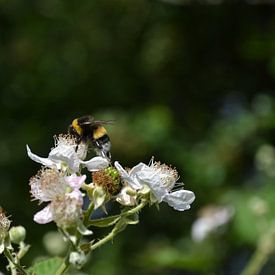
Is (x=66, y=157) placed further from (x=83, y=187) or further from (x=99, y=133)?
(x=99, y=133)

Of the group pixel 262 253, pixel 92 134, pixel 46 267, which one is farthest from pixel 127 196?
pixel 262 253

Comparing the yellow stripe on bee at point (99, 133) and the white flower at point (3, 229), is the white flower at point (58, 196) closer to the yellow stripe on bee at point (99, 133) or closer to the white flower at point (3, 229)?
the white flower at point (3, 229)

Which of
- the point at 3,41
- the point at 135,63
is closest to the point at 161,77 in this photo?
the point at 135,63

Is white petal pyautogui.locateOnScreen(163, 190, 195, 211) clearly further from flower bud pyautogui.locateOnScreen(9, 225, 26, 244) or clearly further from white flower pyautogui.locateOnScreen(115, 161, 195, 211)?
flower bud pyautogui.locateOnScreen(9, 225, 26, 244)

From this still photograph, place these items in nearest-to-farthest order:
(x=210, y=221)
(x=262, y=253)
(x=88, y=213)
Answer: (x=88, y=213) < (x=262, y=253) < (x=210, y=221)

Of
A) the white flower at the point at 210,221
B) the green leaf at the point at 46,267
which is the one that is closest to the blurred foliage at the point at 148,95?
the white flower at the point at 210,221

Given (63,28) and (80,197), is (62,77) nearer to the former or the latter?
(63,28)

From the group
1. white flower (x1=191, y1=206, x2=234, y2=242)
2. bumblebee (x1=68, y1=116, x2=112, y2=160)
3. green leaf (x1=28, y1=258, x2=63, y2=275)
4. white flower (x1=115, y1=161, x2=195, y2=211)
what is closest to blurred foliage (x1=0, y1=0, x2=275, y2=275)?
white flower (x1=191, y1=206, x2=234, y2=242)
